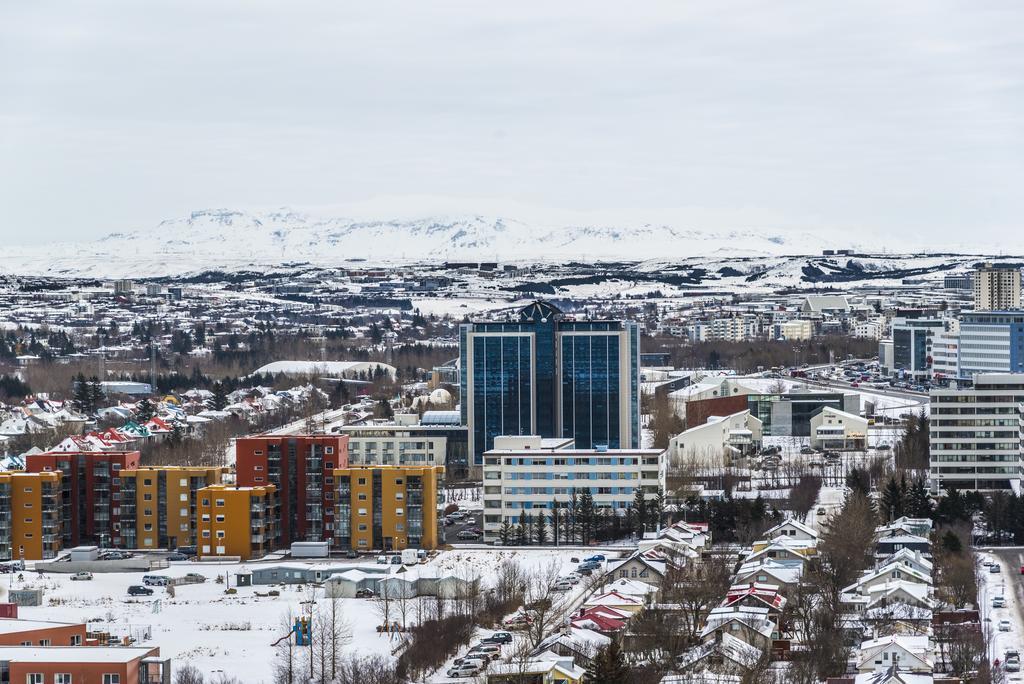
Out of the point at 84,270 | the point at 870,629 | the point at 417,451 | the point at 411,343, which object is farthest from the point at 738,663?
the point at 84,270

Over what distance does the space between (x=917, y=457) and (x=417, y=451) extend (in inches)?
268

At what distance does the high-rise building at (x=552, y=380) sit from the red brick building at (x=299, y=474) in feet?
25.6

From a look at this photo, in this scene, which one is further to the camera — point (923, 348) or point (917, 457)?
point (923, 348)

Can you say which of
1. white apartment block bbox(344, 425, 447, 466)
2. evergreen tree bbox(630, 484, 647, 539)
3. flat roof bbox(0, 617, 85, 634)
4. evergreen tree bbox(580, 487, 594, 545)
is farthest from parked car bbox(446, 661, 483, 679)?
white apartment block bbox(344, 425, 447, 466)

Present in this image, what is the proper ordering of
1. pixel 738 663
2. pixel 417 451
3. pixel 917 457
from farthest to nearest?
pixel 417 451
pixel 917 457
pixel 738 663

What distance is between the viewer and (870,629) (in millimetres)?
15344

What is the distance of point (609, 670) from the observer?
1237 cm

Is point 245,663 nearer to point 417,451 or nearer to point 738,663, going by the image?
point 738,663

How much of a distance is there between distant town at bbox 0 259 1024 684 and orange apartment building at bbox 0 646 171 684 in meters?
0.02

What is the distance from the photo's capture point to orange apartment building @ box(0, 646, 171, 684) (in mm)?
12477

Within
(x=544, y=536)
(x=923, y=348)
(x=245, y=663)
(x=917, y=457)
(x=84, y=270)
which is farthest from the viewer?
(x=84, y=270)

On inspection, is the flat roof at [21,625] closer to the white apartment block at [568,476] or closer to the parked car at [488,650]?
the parked car at [488,650]

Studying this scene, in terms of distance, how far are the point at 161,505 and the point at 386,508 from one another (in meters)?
2.41

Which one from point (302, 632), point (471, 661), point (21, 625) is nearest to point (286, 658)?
point (302, 632)
